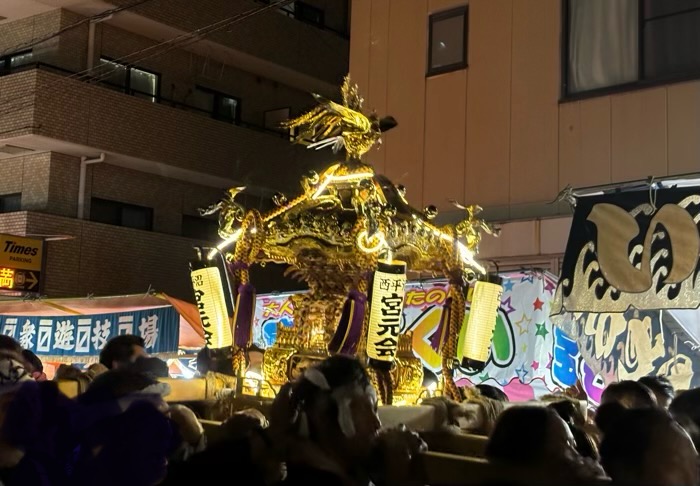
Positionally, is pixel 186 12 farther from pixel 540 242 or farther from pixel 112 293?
pixel 540 242

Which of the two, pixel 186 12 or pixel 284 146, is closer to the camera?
pixel 186 12

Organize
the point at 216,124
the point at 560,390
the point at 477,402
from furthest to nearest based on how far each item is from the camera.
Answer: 1. the point at 216,124
2. the point at 560,390
3. the point at 477,402

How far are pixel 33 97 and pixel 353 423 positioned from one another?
49.7 ft

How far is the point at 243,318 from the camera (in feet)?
29.5

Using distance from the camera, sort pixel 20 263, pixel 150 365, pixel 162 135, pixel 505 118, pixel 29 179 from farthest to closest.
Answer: pixel 162 135 < pixel 29 179 < pixel 20 263 < pixel 505 118 < pixel 150 365

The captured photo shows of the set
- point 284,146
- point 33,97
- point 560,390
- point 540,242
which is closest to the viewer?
point 560,390

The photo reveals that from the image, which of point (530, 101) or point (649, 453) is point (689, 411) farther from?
point (530, 101)

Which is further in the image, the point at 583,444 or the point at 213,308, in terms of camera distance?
the point at 213,308

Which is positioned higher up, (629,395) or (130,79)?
(130,79)

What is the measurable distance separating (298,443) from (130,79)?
56.0 ft

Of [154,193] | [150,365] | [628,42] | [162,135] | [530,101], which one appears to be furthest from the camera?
[154,193]

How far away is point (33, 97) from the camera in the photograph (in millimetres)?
17078

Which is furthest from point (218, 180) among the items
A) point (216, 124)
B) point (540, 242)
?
point (540, 242)

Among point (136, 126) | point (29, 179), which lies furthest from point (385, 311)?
point (29, 179)
